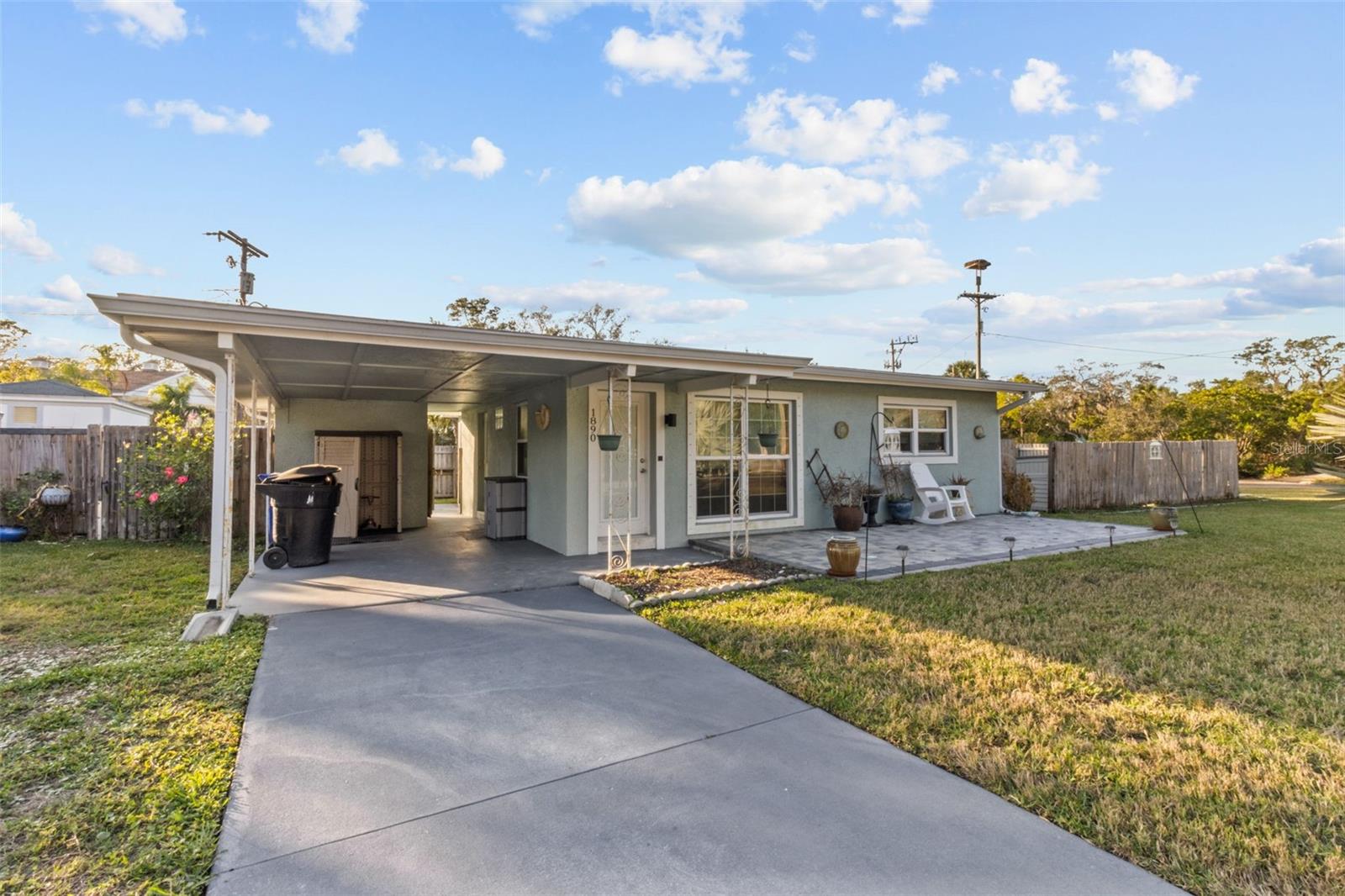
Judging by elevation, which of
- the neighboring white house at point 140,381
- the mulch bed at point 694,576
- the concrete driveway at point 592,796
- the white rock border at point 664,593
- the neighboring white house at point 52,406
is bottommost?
the concrete driveway at point 592,796

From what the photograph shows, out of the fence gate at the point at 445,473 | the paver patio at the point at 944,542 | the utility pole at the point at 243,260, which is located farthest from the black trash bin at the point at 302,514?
the utility pole at the point at 243,260

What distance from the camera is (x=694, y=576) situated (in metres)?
5.98

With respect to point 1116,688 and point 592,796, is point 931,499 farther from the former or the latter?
point 592,796

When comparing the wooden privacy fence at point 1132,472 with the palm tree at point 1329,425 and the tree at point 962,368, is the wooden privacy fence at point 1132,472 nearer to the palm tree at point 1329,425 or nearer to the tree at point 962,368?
the palm tree at point 1329,425

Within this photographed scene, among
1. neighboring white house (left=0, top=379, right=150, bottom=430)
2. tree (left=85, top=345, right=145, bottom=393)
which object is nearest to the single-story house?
neighboring white house (left=0, top=379, right=150, bottom=430)

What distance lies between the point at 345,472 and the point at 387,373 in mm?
3093

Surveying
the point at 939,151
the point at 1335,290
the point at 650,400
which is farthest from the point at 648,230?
the point at 1335,290

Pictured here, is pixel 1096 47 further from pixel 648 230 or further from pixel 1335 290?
pixel 1335 290

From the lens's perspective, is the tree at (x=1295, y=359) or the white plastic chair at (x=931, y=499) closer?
the white plastic chair at (x=931, y=499)

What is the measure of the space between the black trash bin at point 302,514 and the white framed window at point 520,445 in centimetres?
259

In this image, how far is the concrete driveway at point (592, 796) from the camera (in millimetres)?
1893

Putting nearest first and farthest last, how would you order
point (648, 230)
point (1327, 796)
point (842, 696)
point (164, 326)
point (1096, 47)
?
point (1327, 796) < point (842, 696) < point (164, 326) < point (1096, 47) < point (648, 230)

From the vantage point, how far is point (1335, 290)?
21.5m

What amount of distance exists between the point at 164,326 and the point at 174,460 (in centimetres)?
566
